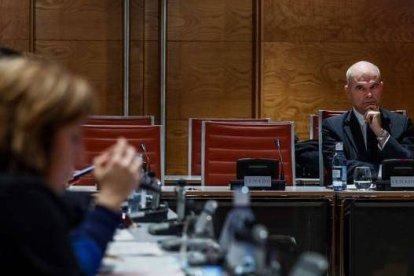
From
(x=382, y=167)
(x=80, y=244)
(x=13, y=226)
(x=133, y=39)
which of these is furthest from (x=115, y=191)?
(x=133, y=39)

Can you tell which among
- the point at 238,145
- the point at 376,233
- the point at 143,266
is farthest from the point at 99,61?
the point at 143,266

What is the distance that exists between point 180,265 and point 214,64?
227 inches

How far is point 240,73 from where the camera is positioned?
7.77 meters

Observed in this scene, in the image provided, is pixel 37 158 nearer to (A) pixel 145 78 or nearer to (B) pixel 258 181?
(B) pixel 258 181

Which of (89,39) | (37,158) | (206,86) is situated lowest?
(37,158)

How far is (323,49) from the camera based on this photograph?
305 inches

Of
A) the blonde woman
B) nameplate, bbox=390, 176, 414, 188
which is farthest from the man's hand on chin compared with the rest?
the blonde woman

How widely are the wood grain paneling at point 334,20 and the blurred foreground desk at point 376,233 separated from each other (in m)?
3.51

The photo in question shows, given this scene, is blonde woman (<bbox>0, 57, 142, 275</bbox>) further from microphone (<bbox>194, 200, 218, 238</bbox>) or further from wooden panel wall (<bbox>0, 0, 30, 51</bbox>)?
wooden panel wall (<bbox>0, 0, 30, 51</bbox>)

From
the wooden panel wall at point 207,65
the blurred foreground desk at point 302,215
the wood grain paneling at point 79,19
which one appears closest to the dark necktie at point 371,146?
the blurred foreground desk at point 302,215

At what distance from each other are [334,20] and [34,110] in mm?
6556

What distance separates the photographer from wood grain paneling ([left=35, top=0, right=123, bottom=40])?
25.1 ft

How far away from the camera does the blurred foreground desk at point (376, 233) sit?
439cm

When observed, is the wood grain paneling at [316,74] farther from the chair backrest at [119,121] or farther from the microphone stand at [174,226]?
the microphone stand at [174,226]
